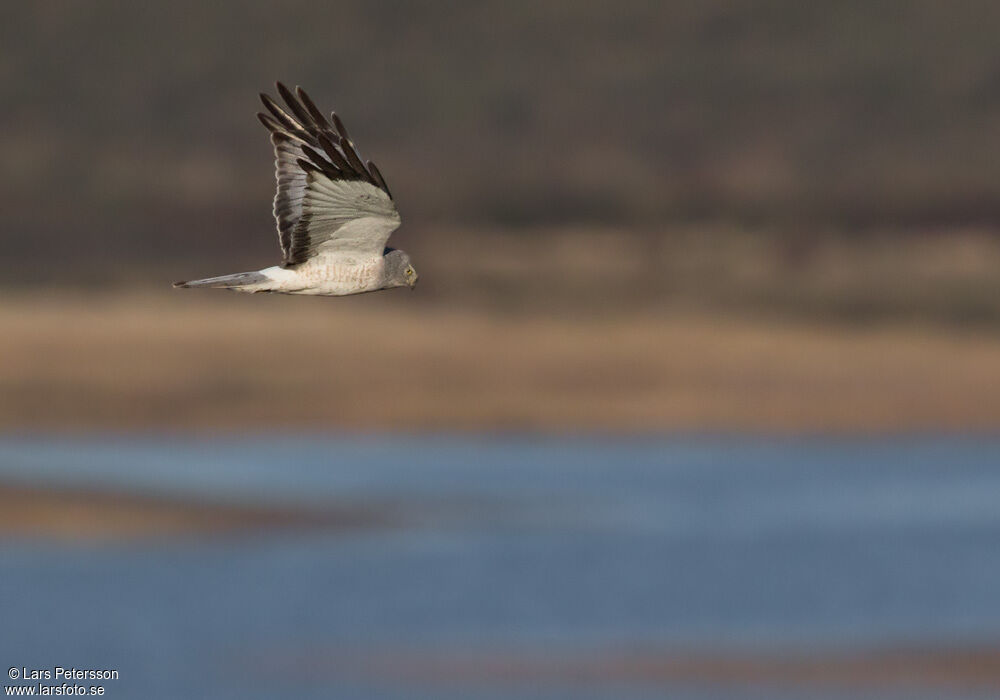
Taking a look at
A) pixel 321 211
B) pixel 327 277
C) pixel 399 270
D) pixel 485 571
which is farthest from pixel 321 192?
pixel 485 571

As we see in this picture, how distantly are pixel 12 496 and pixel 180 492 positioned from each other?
558 centimetres

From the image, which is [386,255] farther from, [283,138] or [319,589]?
[319,589]

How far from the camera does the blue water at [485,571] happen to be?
161ft

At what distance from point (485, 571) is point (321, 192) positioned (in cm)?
4057

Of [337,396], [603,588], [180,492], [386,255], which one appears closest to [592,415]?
[337,396]

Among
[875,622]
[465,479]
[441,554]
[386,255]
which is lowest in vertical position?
[386,255]

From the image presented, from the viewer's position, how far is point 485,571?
55906 millimetres

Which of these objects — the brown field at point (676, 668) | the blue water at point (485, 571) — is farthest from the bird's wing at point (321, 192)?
the brown field at point (676, 668)

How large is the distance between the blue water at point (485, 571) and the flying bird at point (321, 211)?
1171 inches

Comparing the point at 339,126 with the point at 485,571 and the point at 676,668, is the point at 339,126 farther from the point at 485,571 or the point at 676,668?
the point at 485,571

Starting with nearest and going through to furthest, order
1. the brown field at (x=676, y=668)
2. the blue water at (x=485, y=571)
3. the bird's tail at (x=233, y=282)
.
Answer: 1. the bird's tail at (x=233, y=282)
2. the brown field at (x=676, y=668)
3. the blue water at (x=485, y=571)

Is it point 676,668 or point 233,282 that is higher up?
point 676,668

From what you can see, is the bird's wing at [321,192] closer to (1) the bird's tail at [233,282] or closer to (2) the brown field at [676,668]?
(1) the bird's tail at [233,282]

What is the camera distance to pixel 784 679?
46031 mm
